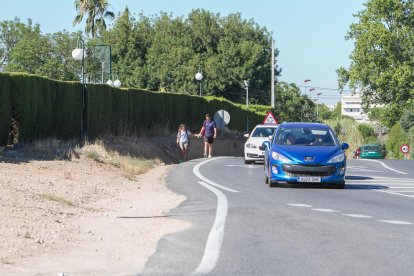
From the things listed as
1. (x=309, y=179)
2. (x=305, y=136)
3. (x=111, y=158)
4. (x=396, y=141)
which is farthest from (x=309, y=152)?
(x=396, y=141)

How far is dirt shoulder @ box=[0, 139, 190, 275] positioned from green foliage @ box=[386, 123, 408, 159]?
57675 millimetres

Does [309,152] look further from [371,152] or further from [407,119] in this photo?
[407,119]

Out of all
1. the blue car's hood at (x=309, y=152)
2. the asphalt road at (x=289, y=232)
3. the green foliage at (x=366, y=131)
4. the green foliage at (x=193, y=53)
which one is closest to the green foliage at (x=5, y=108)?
the asphalt road at (x=289, y=232)

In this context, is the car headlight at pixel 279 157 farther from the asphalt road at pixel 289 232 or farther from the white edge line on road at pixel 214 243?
the white edge line on road at pixel 214 243

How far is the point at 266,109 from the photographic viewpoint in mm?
84750

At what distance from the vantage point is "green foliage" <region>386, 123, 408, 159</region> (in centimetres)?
7925

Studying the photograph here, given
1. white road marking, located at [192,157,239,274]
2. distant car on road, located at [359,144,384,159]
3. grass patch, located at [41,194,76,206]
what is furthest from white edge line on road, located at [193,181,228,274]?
distant car on road, located at [359,144,384,159]

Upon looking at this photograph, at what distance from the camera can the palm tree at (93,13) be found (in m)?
74.8

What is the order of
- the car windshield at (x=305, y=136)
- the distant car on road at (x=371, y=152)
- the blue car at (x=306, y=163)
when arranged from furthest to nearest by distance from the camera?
the distant car on road at (x=371, y=152)
the car windshield at (x=305, y=136)
the blue car at (x=306, y=163)

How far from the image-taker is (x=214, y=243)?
1080cm

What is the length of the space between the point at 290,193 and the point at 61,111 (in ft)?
40.0

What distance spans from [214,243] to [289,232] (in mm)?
1598

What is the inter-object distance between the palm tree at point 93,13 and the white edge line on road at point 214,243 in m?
60.5

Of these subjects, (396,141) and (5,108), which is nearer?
(5,108)
